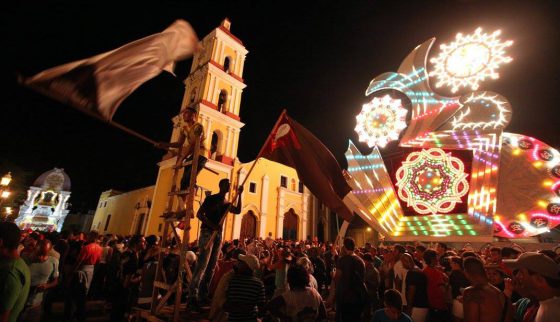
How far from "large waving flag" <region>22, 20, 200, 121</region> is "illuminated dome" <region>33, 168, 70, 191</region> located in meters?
61.2

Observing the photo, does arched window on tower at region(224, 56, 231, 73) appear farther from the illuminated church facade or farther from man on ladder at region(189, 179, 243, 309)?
the illuminated church facade

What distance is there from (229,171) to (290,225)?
31.7 feet

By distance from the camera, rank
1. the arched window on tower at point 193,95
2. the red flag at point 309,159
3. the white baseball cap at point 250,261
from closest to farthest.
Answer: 1. the white baseball cap at point 250,261
2. the red flag at point 309,159
3. the arched window on tower at point 193,95

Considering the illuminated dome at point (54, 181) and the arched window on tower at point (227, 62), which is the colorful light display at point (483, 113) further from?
the illuminated dome at point (54, 181)

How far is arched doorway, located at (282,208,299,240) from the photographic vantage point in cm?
2750

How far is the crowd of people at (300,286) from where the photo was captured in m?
2.59

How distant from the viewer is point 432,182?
18.1 m

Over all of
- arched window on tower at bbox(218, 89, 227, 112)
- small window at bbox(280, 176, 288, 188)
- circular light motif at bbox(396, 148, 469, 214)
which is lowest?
circular light motif at bbox(396, 148, 469, 214)

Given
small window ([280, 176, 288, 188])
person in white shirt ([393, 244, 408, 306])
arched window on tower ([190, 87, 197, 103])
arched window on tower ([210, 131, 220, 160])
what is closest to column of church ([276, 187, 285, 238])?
small window ([280, 176, 288, 188])

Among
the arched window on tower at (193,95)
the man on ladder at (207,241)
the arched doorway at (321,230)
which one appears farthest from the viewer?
the arched doorway at (321,230)

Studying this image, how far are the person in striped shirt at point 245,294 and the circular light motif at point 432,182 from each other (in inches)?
689

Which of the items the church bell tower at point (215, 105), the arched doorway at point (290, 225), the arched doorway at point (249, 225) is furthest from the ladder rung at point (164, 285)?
the arched doorway at point (290, 225)

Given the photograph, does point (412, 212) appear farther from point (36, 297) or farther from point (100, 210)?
point (100, 210)

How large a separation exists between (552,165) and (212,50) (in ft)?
83.9
